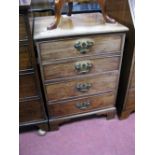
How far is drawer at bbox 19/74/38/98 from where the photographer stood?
1000 mm

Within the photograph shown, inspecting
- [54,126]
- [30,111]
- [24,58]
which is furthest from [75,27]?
[54,126]

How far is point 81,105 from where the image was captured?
4.04ft

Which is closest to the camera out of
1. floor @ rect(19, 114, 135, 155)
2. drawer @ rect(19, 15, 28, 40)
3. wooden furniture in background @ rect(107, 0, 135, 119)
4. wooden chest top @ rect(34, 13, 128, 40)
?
drawer @ rect(19, 15, 28, 40)

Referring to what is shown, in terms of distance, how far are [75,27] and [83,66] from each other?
0.75 ft

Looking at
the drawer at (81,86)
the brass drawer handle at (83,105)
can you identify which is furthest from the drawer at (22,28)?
the brass drawer handle at (83,105)

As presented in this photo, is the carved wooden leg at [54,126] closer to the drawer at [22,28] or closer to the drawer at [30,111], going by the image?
the drawer at [30,111]

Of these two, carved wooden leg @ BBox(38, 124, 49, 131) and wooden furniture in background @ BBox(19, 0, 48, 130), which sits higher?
wooden furniture in background @ BBox(19, 0, 48, 130)

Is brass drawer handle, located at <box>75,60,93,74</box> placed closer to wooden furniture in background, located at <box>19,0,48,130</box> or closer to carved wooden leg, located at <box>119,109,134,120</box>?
wooden furniture in background, located at <box>19,0,48,130</box>

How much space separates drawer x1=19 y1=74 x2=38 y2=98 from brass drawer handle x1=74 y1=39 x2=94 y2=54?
302mm

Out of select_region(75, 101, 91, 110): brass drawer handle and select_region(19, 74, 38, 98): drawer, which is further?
select_region(75, 101, 91, 110): brass drawer handle

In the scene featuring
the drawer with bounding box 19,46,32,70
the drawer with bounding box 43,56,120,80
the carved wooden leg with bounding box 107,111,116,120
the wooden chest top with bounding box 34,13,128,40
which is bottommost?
the carved wooden leg with bounding box 107,111,116,120

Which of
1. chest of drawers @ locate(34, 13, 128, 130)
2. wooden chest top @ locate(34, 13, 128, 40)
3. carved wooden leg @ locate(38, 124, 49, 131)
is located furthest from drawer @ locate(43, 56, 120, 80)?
carved wooden leg @ locate(38, 124, 49, 131)

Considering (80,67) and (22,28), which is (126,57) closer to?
(80,67)
